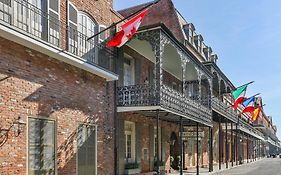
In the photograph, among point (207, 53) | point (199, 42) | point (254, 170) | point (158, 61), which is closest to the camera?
point (158, 61)

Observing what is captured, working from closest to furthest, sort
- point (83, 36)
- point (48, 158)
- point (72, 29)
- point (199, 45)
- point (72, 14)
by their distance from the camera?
point (48, 158), point (72, 29), point (72, 14), point (83, 36), point (199, 45)

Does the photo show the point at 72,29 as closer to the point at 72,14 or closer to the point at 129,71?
the point at 72,14

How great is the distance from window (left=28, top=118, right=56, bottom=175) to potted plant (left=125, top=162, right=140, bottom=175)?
5.71m

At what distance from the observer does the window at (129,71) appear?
18.7m

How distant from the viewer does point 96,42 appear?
15.7 m

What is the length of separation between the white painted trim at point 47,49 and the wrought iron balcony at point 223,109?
13342 mm

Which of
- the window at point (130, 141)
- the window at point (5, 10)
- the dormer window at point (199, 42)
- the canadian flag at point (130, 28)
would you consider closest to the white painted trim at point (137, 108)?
the window at point (130, 141)

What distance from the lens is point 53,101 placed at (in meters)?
12.5

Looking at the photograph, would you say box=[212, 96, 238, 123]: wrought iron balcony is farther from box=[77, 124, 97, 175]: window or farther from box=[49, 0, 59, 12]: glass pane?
box=[49, 0, 59, 12]: glass pane

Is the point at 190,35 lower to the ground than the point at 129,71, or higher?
higher

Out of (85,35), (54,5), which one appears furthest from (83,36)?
(54,5)

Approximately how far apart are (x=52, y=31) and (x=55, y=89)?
1929 millimetres

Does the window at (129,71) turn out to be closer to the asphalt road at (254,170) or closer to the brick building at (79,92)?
the brick building at (79,92)

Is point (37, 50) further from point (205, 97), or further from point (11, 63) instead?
point (205, 97)
